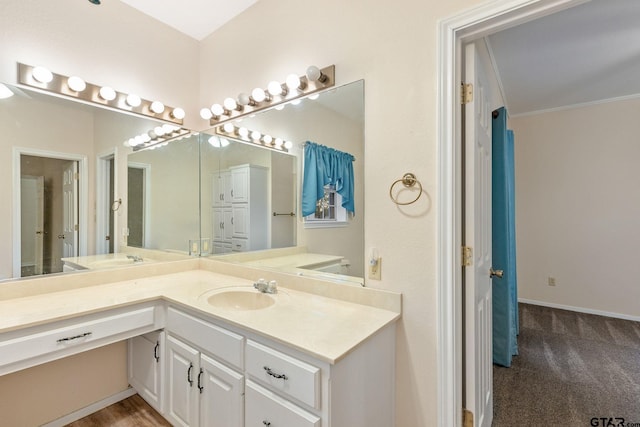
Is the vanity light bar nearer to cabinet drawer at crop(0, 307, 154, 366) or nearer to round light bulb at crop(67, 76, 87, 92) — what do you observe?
round light bulb at crop(67, 76, 87, 92)

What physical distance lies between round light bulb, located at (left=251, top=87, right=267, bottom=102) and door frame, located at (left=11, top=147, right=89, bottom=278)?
44.2 inches

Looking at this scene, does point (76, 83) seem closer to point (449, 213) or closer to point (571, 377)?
point (449, 213)

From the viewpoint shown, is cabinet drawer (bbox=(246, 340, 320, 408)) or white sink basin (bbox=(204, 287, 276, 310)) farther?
white sink basin (bbox=(204, 287, 276, 310))

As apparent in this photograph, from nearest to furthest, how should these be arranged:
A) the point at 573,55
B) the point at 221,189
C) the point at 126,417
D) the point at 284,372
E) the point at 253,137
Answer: the point at 284,372 → the point at 126,417 → the point at 253,137 → the point at 221,189 → the point at 573,55

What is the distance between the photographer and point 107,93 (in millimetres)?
1881

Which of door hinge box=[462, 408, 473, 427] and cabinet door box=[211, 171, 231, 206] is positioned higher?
cabinet door box=[211, 171, 231, 206]

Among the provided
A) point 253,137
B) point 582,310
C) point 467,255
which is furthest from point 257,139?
point 582,310

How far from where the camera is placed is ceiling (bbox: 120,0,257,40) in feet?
6.63

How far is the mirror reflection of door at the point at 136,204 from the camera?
81.2 inches

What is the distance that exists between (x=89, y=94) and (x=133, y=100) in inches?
9.6

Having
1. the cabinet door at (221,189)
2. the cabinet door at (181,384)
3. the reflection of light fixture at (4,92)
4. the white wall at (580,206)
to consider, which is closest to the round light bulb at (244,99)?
the cabinet door at (221,189)

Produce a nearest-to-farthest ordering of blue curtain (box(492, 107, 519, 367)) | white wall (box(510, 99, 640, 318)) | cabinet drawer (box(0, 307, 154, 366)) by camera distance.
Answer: cabinet drawer (box(0, 307, 154, 366)) → blue curtain (box(492, 107, 519, 367)) → white wall (box(510, 99, 640, 318))

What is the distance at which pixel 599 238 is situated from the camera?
356 cm

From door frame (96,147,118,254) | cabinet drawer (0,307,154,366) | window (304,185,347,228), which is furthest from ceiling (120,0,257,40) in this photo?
cabinet drawer (0,307,154,366)
